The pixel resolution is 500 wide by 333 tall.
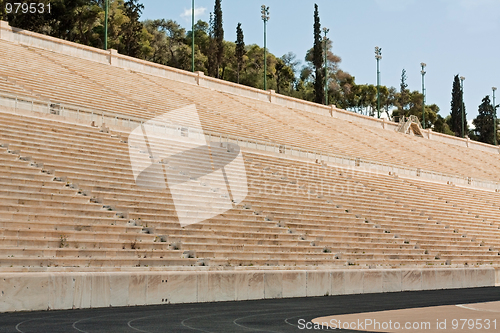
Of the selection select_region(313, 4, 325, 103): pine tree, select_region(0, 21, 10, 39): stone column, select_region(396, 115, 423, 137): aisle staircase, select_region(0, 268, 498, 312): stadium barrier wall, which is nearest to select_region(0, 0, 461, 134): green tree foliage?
select_region(313, 4, 325, 103): pine tree

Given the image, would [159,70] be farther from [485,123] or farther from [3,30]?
[485,123]

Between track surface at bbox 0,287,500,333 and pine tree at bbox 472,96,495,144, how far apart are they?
58.3 meters

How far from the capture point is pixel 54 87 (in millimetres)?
19125

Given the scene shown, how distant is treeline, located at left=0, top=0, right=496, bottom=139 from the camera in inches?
1529

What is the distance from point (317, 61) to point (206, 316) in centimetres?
3957

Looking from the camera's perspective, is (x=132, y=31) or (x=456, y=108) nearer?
(x=132, y=31)

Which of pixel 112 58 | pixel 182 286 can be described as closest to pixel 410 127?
pixel 112 58

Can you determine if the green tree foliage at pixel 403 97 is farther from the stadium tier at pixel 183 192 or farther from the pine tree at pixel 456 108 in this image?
the stadium tier at pixel 183 192

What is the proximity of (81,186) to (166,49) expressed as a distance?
40.1 meters

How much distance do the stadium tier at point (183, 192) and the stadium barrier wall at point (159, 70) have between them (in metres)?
0.11

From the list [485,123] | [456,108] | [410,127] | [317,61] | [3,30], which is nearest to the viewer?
[3,30]

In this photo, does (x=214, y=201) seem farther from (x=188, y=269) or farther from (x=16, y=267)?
(x=16, y=267)

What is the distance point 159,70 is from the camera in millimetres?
27641

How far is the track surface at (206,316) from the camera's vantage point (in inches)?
243
